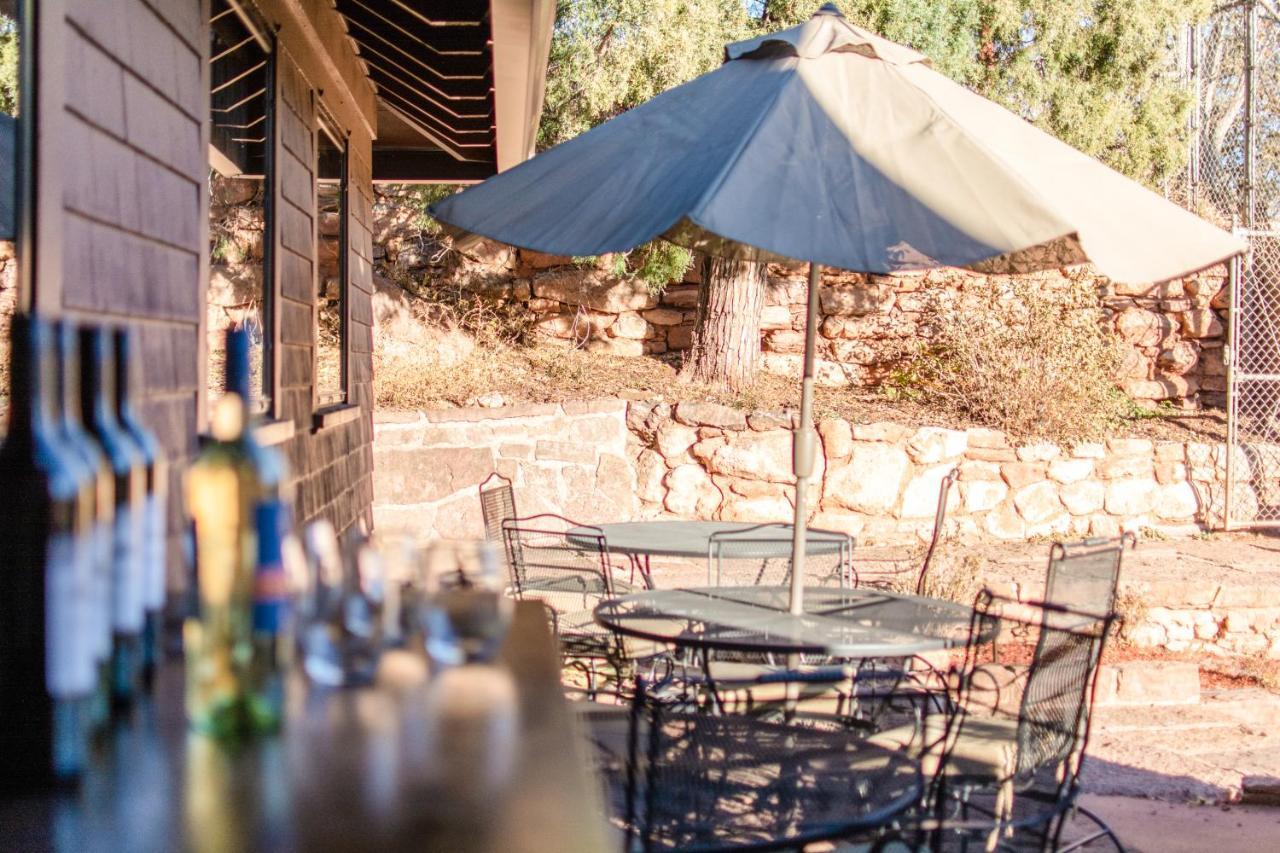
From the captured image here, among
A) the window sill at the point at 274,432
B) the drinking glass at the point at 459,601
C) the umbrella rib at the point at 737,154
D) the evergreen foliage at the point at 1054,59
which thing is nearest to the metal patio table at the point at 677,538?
the window sill at the point at 274,432

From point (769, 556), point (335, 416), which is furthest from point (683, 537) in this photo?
point (335, 416)

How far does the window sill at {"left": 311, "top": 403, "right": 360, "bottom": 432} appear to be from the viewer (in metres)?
4.93

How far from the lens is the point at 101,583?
1.18 m

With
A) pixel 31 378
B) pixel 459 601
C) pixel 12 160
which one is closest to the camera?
pixel 31 378

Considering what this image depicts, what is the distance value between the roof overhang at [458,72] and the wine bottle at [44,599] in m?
2.45

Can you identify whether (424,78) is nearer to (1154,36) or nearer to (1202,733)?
(1202,733)

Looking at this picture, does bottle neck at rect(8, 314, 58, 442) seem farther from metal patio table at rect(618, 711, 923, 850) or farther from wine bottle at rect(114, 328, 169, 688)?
metal patio table at rect(618, 711, 923, 850)

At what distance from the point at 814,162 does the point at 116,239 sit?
163 centimetres

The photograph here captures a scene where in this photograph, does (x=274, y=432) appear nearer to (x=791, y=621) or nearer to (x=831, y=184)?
(x=791, y=621)

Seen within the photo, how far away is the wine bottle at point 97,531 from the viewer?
117cm

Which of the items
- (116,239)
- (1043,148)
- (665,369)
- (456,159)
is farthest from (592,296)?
(116,239)

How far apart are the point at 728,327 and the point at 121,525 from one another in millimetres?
8928

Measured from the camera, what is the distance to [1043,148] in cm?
357

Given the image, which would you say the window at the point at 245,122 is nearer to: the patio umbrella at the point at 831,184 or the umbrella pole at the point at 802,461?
the patio umbrella at the point at 831,184
